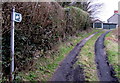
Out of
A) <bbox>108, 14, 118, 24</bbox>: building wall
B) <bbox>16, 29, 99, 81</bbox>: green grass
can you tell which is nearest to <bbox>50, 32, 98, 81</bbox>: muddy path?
<bbox>16, 29, 99, 81</bbox>: green grass

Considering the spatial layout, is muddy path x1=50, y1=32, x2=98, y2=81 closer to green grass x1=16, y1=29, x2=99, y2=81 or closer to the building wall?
green grass x1=16, y1=29, x2=99, y2=81

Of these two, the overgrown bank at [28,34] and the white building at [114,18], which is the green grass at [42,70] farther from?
the white building at [114,18]

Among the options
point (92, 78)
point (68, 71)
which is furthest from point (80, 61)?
point (92, 78)

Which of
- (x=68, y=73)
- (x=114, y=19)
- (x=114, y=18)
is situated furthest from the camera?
(x=114, y=18)

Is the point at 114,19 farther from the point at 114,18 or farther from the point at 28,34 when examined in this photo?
the point at 28,34

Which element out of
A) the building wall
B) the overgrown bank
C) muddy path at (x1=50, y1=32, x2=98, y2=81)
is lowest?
muddy path at (x1=50, y1=32, x2=98, y2=81)

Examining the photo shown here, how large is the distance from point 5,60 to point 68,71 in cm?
197

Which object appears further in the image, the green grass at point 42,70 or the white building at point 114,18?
the white building at point 114,18

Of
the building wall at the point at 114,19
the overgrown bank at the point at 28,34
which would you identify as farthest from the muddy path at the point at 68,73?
the building wall at the point at 114,19

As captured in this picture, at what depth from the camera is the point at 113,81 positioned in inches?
122

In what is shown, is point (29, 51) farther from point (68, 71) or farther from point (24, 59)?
point (68, 71)

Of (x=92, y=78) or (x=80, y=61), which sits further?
(x=80, y=61)

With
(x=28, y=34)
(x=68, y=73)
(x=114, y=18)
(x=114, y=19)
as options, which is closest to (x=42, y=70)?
(x=68, y=73)

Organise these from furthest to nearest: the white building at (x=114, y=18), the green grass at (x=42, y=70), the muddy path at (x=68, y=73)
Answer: the white building at (x=114, y=18) → the muddy path at (x=68, y=73) → the green grass at (x=42, y=70)
